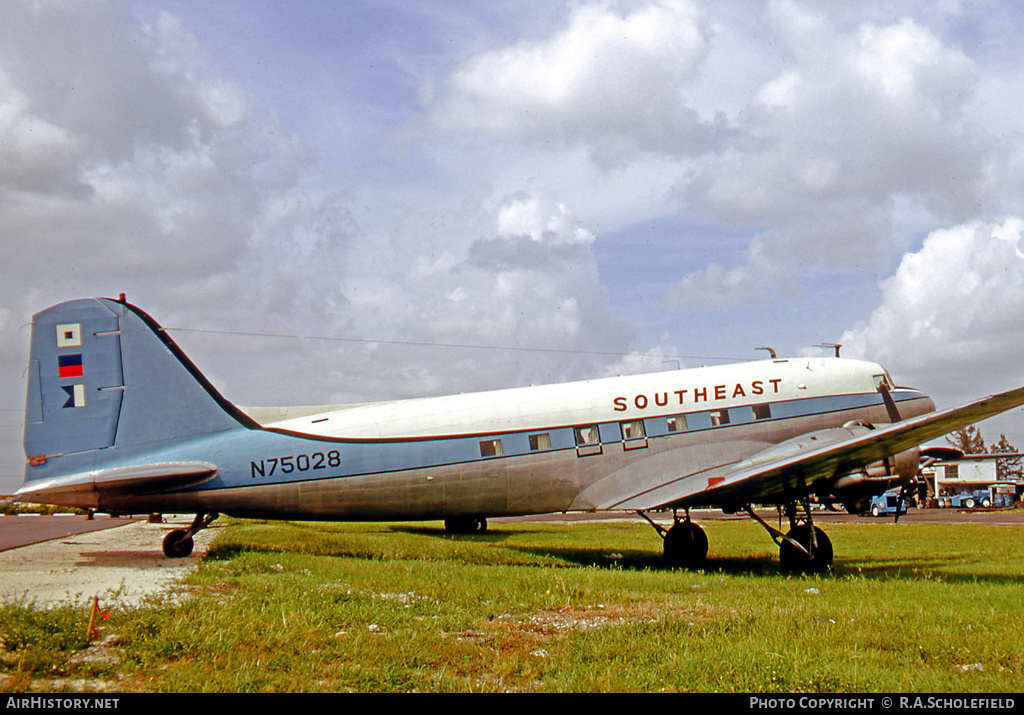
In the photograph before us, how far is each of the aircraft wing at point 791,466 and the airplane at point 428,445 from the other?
6 centimetres

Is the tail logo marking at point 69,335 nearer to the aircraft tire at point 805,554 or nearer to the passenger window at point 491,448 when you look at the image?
the passenger window at point 491,448

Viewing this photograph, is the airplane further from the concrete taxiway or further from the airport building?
the airport building

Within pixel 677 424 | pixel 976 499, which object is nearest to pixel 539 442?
pixel 677 424

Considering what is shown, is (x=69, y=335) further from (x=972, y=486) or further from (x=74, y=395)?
(x=972, y=486)

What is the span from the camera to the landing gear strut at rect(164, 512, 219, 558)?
51.4 ft

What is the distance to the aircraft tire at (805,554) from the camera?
47.3 feet

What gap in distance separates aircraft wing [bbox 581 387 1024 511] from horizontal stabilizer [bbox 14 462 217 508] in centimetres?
801

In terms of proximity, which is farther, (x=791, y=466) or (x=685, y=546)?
(x=685, y=546)

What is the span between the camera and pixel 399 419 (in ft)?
51.1

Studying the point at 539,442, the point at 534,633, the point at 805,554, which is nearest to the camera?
the point at 534,633

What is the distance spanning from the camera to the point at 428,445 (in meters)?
15.3

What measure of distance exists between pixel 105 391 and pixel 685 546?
12654mm

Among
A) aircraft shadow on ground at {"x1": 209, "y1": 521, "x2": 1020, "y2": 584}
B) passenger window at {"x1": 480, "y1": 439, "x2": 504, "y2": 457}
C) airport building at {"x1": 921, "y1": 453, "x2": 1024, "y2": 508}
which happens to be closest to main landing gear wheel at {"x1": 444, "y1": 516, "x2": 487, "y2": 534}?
aircraft shadow on ground at {"x1": 209, "y1": 521, "x2": 1020, "y2": 584}
